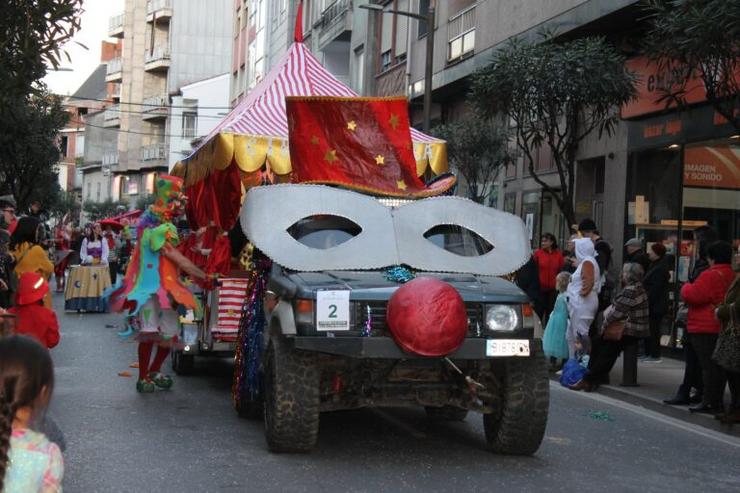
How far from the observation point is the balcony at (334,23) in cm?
3872

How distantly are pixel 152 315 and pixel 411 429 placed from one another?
9.49 ft

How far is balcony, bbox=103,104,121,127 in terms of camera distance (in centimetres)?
8574

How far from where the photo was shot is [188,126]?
7719 centimetres

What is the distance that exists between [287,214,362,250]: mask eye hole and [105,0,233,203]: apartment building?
69.5 meters

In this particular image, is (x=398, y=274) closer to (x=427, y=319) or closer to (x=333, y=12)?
(x=427, y=319)

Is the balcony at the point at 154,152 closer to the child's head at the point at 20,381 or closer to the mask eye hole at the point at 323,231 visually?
the mask eye hole at the point at 323,231

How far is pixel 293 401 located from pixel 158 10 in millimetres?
A: 75644

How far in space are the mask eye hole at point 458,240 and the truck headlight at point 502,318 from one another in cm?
118

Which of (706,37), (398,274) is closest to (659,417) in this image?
(706,37)

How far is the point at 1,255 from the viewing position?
9633 millimetres

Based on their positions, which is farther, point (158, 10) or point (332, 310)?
point (158, 10)

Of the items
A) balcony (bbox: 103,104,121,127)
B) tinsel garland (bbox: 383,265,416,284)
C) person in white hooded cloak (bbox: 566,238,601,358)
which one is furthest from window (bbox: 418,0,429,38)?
balcony (bbox: 103,104,121,127)

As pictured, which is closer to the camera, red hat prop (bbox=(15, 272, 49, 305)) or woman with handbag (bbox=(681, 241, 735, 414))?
red hat prop (bbox=(15, 272, 49, 305))

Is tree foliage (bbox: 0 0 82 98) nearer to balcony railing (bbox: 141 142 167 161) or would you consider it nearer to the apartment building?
the apartment building
